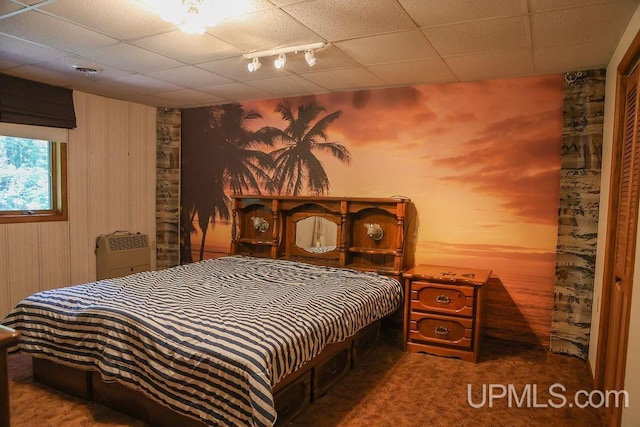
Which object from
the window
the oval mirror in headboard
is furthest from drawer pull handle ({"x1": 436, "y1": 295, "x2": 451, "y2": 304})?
the window

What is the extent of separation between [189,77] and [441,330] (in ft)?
9.73

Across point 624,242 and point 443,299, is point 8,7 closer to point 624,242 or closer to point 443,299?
point 443,299

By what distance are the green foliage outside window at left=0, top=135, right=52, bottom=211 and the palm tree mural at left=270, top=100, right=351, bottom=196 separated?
2.20 m

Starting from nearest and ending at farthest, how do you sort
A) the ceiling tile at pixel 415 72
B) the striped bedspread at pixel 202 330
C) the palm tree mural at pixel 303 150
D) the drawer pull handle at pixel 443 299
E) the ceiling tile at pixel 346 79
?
the striped bedspread at pixel 202 330
the ceiling tile at pixel 415 72
the drawer pull handle at pixel 443 299
the ceiling tile at pixel 346 79
the palm tree mural at pixel 303 150

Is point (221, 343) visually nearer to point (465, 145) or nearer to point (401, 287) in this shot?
point (401, 287)

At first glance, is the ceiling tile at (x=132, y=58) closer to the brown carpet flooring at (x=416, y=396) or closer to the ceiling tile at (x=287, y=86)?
the ceiling tile at (x=287, y=86)

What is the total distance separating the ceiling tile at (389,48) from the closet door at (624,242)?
1.19 meters

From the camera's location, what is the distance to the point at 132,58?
302 cm

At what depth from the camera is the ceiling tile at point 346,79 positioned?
10.8 feet

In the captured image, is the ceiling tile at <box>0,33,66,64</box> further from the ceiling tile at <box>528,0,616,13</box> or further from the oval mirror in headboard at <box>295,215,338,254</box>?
the ceiling tile at <box>528,0,616,13</box>

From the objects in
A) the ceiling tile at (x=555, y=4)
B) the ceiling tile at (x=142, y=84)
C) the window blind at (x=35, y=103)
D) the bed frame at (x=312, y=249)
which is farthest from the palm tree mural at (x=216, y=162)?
the ceiling tile at (x=555, y=4)

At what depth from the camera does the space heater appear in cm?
428

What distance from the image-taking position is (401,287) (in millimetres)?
3520

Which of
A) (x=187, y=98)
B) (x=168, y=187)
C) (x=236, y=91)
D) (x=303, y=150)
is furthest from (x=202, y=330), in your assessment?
A: (x=168, y=187)
